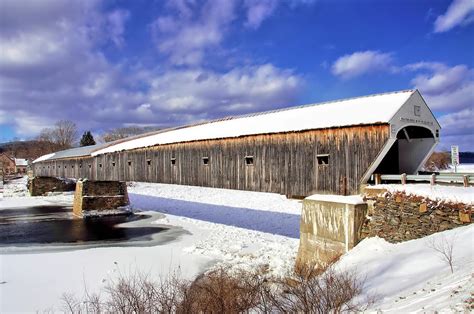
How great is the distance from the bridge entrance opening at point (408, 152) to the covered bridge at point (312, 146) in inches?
1.1

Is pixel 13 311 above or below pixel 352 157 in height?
below

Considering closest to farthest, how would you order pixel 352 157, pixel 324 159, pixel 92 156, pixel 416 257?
→ pixel 416 257
pixel 352 157
pixel 324 159
pixel 92 156

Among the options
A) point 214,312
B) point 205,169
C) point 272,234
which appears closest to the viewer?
point 214,312

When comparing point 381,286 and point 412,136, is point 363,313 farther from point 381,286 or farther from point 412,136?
point 412,136

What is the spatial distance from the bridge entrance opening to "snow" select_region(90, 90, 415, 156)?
1.59 metres

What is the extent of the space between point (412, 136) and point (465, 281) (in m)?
7.25

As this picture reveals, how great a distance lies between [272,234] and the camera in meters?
17.4

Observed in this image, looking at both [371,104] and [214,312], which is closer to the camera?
[214,312]

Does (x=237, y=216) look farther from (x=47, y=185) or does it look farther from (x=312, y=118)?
(x=47, y=185)

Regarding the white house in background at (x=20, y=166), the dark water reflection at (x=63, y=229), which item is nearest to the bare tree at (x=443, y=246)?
the dark water reflection at (x=63, y=229)

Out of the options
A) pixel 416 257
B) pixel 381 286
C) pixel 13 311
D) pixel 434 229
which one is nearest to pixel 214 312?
pixel 381 286

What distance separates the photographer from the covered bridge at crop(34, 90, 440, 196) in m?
9.11

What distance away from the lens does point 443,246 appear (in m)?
6.21

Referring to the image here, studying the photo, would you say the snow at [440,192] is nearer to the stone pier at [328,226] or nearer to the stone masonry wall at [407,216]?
the stone masonry wall at [407,216]
